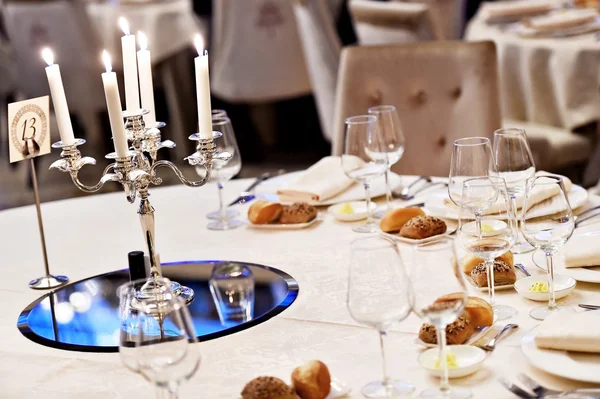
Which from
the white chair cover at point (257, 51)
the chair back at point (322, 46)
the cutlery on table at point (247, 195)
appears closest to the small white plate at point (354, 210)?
the cutlery on table at point (247, 195)

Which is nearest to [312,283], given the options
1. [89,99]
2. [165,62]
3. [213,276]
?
[213,276]

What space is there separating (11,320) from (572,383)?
0.89 metres

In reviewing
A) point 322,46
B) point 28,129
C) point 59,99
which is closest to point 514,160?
point 59,99

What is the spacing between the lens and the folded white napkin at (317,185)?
1.94 metres

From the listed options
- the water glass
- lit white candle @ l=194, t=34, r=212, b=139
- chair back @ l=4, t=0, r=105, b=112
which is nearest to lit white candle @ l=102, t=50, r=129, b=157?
lit white candle @ l=194, t=34, r=212, b=139

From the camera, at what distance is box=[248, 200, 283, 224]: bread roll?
1854 millimetres

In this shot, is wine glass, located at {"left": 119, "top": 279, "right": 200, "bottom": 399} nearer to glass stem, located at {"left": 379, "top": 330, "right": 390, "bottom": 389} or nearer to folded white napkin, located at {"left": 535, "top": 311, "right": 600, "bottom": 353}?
glass stem, located at {"left": 379, "top": 330, "right": 390, "bottom": 389}

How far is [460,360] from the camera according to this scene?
1.15 metres

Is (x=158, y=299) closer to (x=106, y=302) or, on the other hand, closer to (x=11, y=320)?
(x=106, y=302)

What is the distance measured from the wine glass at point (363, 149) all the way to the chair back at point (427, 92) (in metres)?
0.75

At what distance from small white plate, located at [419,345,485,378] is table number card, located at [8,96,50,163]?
893mm

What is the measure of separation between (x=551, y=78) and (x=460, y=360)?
257 centimetres

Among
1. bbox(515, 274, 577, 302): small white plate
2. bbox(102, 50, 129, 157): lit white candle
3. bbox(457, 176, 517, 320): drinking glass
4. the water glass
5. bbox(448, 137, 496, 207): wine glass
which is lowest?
the water glass

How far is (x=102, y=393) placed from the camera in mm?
1201
